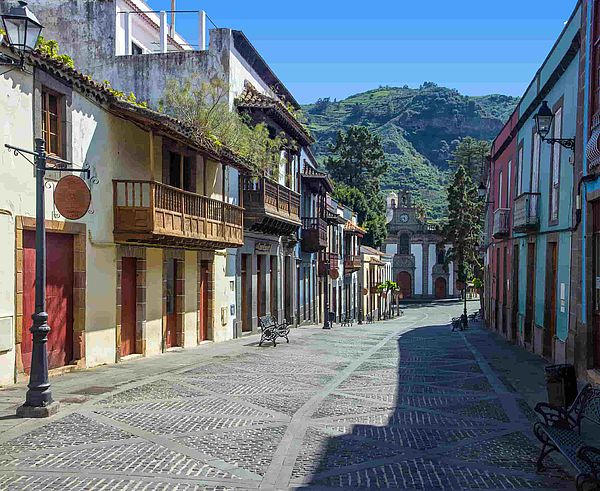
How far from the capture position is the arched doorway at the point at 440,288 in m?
78.1

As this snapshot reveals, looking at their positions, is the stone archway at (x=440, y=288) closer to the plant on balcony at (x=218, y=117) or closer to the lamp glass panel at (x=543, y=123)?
the plant on balcony at (x=218, y=117)

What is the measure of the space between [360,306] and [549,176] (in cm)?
4011

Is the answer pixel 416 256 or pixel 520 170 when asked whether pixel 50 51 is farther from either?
pixel 416 256

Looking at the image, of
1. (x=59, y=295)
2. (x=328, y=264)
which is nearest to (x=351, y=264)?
(x=328, y=264)

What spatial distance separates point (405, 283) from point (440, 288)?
3928 millimetres

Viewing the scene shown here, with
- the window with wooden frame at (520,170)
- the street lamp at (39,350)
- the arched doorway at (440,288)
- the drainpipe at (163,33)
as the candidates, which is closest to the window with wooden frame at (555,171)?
the window with wooden frame at (520,170)

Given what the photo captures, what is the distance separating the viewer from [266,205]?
78.4 ft

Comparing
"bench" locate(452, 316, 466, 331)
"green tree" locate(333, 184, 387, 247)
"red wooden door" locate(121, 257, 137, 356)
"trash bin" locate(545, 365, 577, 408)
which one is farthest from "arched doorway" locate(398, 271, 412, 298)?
"trash bin" locate(545, 365, 577, 408)

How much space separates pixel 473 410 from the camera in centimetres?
1042

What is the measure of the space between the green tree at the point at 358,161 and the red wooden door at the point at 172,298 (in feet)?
182

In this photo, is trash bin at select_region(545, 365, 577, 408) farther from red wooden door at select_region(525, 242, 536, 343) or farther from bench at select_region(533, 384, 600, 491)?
red wooden door at select_region(525, 242, 536, 343)

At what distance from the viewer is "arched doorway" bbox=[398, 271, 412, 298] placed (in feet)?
257

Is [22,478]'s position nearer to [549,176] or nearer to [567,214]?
[567,214]

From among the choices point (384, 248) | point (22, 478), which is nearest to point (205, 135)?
point (22, 478)
